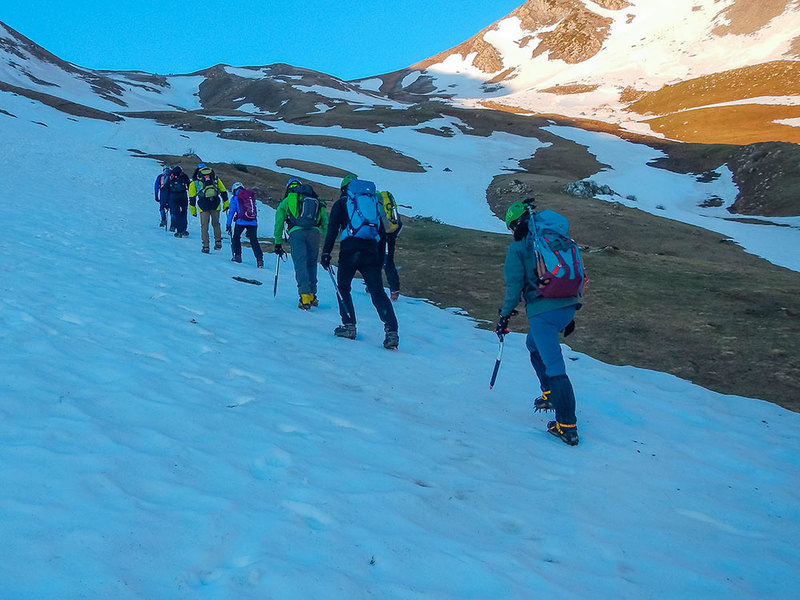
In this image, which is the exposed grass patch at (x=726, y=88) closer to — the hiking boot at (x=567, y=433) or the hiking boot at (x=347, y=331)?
the hiking boot at (x=347, y=331)

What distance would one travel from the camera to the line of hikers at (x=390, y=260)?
238 inches

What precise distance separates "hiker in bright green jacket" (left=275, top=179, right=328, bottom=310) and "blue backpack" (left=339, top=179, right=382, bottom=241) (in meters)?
1.84

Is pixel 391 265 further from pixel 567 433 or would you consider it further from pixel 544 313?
pixel 567 433

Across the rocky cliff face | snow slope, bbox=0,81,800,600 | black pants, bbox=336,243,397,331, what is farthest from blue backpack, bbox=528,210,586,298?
the rocky cliff face

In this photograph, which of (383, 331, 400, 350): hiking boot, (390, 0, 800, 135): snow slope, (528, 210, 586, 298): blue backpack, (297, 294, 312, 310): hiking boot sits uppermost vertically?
(390, 0, 800, 135): snow slope

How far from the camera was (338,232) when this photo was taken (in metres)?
9.15

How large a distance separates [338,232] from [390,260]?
3.37 m

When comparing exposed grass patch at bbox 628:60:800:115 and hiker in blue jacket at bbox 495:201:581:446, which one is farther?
exposed grass patch at bbox 628:60:800:115

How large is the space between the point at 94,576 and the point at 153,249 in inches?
496

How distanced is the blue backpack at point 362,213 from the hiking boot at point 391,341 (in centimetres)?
156

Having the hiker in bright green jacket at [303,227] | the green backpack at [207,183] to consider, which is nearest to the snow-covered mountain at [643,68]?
the green backpack at [207,183]

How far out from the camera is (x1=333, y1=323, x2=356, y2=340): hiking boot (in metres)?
9.09

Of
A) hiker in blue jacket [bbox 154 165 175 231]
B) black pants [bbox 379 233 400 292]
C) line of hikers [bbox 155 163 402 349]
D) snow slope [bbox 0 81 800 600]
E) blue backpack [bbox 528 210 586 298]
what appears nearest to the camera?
snow slope [bbox 0 81 800 600]

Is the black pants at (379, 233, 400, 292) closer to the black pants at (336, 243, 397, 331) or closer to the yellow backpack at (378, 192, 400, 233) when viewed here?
the yellow backpack at (378, 192, 400, 233)
